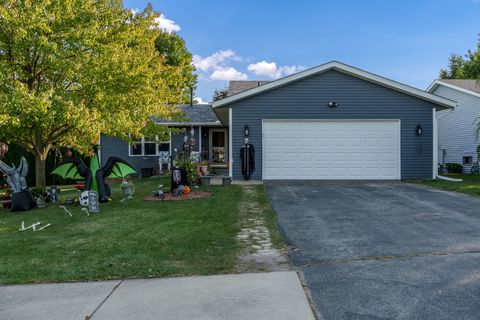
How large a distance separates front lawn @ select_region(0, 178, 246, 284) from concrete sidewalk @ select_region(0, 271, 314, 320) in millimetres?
269

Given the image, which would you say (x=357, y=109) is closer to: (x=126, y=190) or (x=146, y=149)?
(x=126, y=190)

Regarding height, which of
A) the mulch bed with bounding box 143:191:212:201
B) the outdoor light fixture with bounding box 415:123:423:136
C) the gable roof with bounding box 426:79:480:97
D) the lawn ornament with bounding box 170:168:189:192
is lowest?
the mulch bed with bounding box 143:191:212:201

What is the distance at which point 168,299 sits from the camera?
11.2 feet

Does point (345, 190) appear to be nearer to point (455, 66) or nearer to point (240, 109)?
point (240, 109)

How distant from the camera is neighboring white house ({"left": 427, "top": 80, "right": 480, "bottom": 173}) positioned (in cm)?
1856

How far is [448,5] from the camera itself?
1473 centimetres

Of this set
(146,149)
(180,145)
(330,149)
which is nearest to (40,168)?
(146,149)

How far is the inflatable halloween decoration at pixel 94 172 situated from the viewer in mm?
9992

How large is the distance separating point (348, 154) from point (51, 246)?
10.9 metres

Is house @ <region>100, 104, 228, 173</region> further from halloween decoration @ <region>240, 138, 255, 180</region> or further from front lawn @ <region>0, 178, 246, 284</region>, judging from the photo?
front lawn @ <region>0, 178, 246, 284</region>

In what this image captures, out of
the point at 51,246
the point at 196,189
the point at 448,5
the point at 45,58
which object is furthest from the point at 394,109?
the point at 51,246

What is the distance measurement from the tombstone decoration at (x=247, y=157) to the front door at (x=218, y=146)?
241 inches

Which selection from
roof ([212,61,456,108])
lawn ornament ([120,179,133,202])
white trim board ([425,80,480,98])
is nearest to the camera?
lawn ornament ([120,179,133,202])

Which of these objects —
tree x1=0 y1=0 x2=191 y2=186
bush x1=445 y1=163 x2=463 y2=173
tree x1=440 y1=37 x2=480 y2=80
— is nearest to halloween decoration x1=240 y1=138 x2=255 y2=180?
tree x1=0 y1=0 x2=191 y2=186
